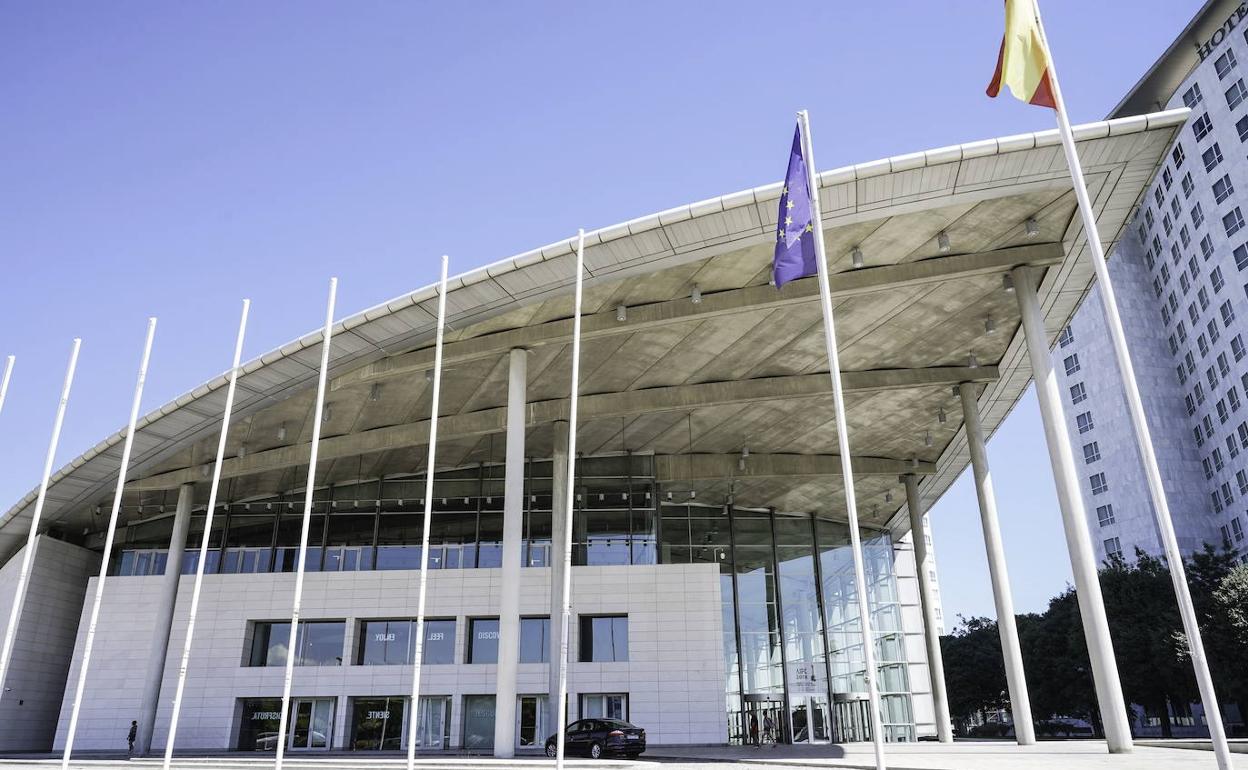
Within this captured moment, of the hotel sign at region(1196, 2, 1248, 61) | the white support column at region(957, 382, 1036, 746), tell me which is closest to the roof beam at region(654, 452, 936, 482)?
the white support column at region(957, 382, 1036, 746)

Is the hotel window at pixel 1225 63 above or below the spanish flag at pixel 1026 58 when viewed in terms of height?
above

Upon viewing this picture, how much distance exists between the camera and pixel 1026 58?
36.5ft

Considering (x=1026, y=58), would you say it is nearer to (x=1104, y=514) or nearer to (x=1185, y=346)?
(x=1185, y=346)

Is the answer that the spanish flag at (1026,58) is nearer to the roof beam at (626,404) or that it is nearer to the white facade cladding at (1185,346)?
the roof beam at (626,404)

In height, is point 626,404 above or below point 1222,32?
below

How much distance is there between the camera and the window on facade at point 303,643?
105 ft

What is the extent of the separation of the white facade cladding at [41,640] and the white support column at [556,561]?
20.4m

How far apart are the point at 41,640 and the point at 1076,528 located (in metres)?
37.6

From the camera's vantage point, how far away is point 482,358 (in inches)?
1022

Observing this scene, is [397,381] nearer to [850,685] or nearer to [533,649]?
[533,649]

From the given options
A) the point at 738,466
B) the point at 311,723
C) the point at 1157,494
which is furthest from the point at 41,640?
the point at 1157,494

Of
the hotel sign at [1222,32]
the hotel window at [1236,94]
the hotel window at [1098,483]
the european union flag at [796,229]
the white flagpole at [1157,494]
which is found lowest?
the white flagpole at [1157,494]

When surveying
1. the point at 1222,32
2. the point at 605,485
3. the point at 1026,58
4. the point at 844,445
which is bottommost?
the point at 844,445

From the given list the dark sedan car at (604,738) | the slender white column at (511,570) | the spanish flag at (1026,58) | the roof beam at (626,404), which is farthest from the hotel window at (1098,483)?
the spanish flag at (1026,58)
